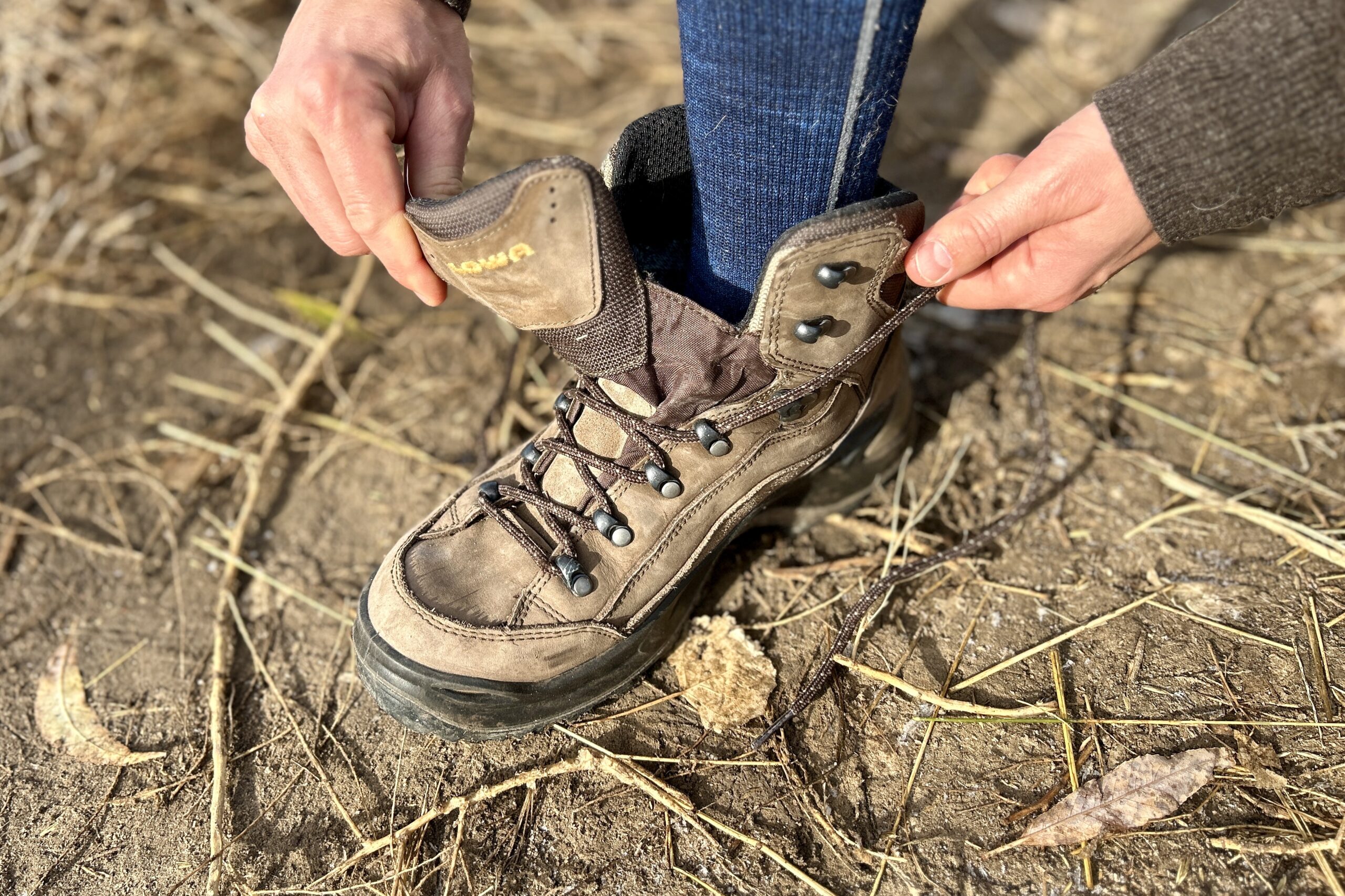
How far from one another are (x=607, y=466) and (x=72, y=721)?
1.02 metres

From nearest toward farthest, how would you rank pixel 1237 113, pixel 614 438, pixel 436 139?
1. pixel 1237 113
2. pixel 436 139
3. pixel 614 438

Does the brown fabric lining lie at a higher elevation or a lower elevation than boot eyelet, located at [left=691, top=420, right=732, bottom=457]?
higher

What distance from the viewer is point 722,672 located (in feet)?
4.97

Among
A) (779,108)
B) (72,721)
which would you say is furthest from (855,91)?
(72,721)

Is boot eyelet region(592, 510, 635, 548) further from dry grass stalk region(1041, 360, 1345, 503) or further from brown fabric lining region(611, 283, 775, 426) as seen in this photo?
dry grass stalk region(1041, 360, 1345, 503)

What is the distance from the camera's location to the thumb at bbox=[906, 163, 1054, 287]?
4.03 ft

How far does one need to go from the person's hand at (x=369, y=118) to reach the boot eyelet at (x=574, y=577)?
0.46 m

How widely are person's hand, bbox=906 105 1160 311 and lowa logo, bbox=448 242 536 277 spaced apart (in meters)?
0.55

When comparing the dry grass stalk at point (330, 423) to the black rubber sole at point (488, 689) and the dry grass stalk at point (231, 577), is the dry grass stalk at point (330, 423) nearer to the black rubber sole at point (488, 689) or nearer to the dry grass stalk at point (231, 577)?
the dry grass stalk at point (231, 577)

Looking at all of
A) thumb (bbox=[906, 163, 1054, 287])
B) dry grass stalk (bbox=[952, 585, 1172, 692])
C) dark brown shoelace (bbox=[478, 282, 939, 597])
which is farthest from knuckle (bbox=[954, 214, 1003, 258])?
dry grass stalk (bbox=[952, 585, 1172, 692])

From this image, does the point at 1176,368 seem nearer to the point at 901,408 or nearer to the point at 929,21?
the point at 901,408

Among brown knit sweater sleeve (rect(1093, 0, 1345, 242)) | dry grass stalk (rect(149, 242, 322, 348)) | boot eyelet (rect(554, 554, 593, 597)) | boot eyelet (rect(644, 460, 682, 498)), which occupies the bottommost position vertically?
dry grass stalk (rect(149, 242, 322, 348))

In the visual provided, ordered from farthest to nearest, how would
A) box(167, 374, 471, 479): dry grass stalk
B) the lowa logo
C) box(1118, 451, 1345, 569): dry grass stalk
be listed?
box(167, 374, 471, 479): dry grass stalk → box(1118, 451, 1345, 569): dry grass stalk → the lowa logo

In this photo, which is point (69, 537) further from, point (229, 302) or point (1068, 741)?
point (1068, 741)
